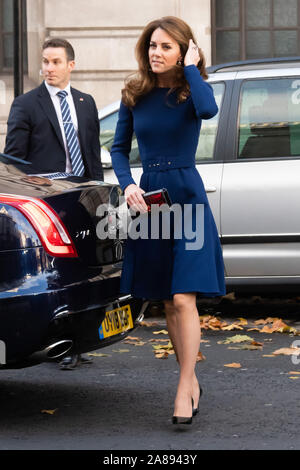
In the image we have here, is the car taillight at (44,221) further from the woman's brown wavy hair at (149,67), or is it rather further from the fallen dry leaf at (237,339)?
the fallen dry leaf at (237,339)

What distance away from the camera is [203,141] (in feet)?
25.5

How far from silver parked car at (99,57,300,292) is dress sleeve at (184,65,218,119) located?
264cm

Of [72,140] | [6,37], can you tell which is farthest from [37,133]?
[6,37]

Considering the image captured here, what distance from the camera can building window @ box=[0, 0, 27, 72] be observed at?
1568 centimetres

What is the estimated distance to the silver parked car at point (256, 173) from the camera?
7.48 metres

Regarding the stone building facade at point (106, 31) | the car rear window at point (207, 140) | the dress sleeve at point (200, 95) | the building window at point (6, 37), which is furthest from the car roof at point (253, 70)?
the building window at point (6, 37)

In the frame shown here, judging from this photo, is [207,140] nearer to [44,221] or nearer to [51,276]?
[44,221]

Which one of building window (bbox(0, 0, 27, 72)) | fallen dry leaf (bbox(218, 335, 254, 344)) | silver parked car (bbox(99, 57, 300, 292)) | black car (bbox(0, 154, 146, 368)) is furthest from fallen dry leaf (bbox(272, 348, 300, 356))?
building window (bbox(0, 0, 27, 72))

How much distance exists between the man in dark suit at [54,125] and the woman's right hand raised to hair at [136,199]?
1.32 m

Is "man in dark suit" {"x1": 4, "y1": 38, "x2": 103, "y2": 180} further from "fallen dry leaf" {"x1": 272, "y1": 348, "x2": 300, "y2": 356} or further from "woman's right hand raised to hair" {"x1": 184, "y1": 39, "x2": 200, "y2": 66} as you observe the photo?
"fallen dry leaf" {"x1": 272, "y1": 348, "x2": 300, "y2": 356}

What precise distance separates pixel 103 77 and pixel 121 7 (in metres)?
1.06
